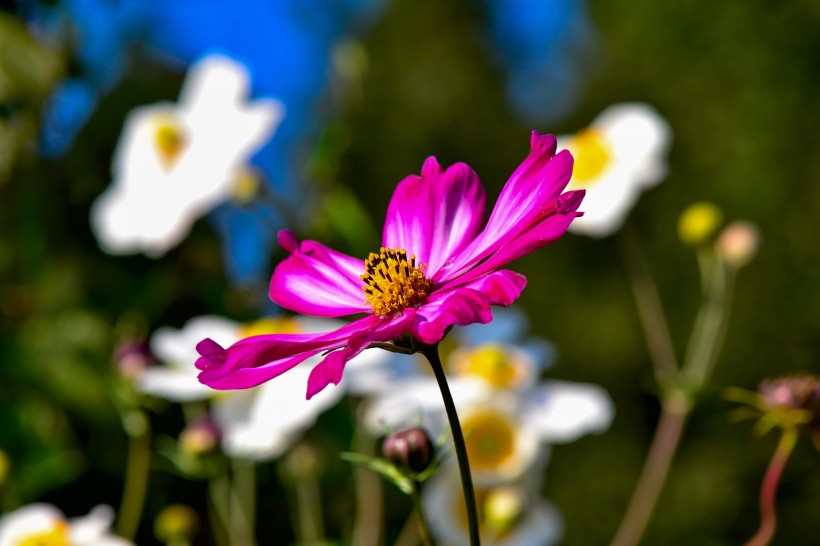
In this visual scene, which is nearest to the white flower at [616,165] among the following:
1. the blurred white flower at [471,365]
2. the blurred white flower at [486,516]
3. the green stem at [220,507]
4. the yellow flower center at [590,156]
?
the yellow flower center at [590,156]

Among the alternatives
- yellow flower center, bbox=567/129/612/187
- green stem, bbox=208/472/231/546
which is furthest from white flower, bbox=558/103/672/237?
green stem, bbox=208/472/231/546

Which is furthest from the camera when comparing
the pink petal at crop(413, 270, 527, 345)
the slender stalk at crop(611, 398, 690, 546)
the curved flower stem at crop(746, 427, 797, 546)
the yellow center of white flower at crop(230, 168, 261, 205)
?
the yellow center of white flower at crop(230, 168, 261, 205)

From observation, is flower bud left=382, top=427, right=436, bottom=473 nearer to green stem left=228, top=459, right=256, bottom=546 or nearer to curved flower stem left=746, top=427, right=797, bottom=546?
curved flower stem left=746, top=427, right=797, bottom=546

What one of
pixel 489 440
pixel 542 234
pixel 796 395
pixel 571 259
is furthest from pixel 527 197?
pixel 571 259

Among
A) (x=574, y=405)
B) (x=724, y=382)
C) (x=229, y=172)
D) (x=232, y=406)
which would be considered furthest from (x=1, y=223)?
(x=724, y=382)

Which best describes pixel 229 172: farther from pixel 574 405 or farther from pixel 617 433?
pixel 617 433

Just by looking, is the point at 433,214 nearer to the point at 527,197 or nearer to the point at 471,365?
the point at 527,197
